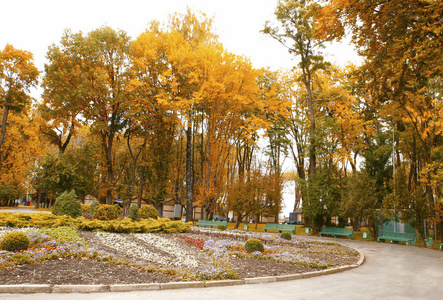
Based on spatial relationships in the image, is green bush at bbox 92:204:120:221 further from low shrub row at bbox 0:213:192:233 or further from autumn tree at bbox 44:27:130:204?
autumn tree at bbox 44:27:130:204

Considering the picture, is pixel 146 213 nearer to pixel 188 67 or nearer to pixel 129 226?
pixel 129 226

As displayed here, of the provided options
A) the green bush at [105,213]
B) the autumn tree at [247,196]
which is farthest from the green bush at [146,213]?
the autumn tree at [247,196]

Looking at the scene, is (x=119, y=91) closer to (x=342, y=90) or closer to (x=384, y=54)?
(x=342, y=90)

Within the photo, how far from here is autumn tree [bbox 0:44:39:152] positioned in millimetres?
25922

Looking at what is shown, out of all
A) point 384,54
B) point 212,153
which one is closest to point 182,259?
point 384,54

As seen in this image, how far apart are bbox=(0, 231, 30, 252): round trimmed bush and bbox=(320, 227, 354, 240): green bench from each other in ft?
59.1

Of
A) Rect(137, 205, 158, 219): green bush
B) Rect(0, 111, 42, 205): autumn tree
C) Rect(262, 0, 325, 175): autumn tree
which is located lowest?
Rect(137, 205, 158, 219): green bush

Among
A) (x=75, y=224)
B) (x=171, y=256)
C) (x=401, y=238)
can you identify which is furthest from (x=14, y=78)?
(x=401, y=238)

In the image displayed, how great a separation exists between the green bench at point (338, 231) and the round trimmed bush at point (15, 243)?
18011 mm

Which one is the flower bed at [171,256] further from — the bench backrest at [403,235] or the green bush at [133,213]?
the bench backrest at [403,235]

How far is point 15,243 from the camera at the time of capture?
24.0ft

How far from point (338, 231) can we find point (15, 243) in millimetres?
18422

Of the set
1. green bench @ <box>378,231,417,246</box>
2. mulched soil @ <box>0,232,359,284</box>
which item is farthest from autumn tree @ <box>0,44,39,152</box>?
green bench @ <box>378,231,417,246</box>

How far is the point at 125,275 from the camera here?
256 inches
